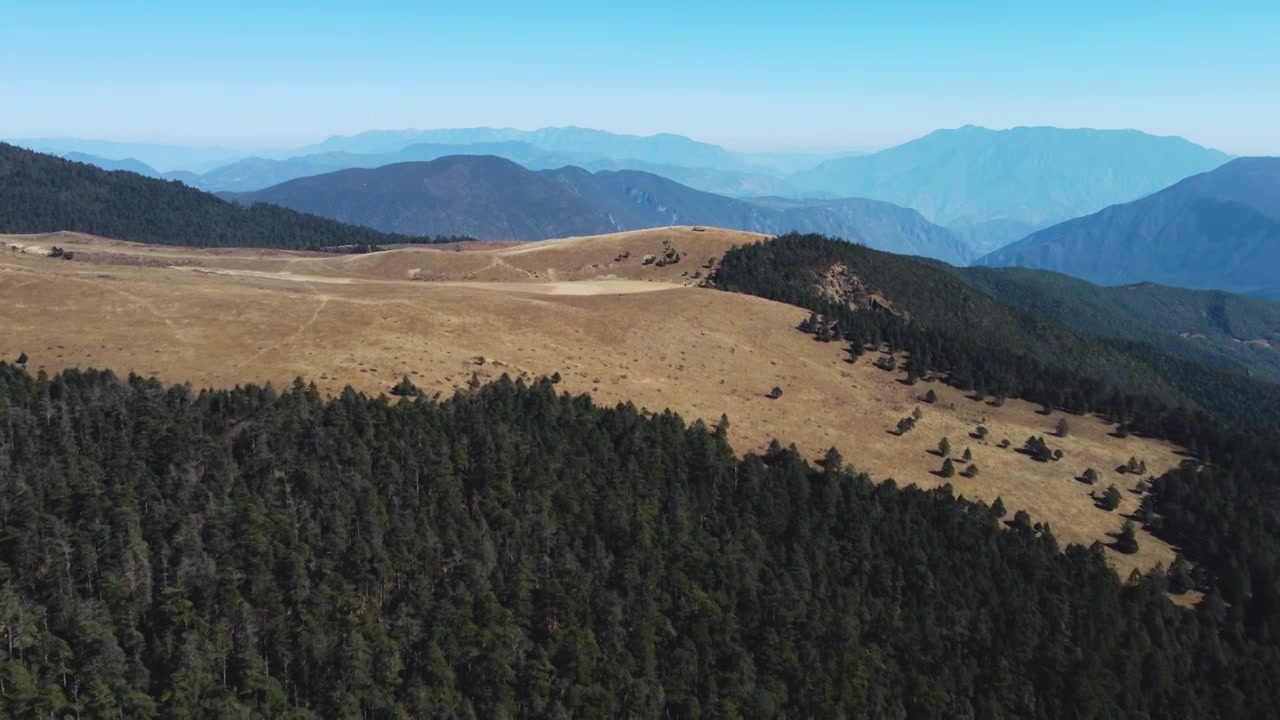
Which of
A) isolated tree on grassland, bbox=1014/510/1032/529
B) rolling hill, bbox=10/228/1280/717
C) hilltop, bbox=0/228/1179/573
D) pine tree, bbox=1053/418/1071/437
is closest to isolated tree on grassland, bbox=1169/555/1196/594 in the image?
rolling hill, bbox=10/228/1280/717

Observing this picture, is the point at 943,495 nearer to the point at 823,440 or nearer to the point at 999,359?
the point at 823,440

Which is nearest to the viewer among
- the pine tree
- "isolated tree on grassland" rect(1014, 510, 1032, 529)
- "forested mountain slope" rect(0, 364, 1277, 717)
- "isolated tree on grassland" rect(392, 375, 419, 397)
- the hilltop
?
"forested mountain slope" rect(0, 364, 1277, 717)

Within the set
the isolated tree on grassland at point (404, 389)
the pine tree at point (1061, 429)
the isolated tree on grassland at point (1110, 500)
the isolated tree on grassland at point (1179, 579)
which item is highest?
the isolated tree on grassland at point (404, 389)

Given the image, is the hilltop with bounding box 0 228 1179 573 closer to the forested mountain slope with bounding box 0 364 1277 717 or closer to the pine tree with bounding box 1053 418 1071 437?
the pine tree with bounding box 1053 418 1071 437

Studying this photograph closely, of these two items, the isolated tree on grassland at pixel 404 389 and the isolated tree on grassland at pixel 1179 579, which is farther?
the isolated tree on grassland at pixel 404 389

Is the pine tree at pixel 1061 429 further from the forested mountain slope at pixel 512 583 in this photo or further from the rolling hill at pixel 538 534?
the forested mountain slope at pixel 512 583

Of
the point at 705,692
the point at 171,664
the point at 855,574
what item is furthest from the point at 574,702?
the point at 855,574

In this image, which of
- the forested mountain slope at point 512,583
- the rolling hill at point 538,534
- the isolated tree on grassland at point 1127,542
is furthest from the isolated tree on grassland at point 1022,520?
the isolated tree on grassland at point 1127,542

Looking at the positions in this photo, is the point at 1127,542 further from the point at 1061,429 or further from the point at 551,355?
the point at 551,355
